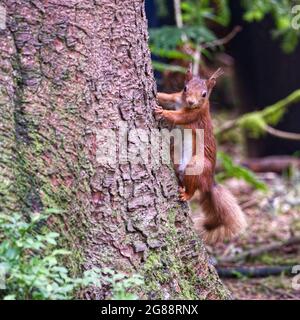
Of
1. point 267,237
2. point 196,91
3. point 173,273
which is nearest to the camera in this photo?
point 173,273

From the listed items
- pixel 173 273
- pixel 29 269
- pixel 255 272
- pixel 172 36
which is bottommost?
pixel 255 272

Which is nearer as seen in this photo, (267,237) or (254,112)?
(267,237)

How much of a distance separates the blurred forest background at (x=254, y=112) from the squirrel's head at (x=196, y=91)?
0.76 m

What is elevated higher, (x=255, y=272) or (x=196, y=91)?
(x=196, y=91)

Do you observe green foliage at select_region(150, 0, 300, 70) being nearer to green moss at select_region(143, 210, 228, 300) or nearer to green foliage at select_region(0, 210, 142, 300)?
green moss at select_region(143, 210, 228, 300)

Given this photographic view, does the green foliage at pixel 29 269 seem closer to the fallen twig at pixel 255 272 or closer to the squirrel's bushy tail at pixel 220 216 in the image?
the squirrel's bushy tail at pixel 220 216

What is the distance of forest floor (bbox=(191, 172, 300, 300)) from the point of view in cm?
461

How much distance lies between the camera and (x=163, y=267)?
3135 millimetres

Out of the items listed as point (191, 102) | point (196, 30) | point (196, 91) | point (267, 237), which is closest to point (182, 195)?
point (191, 102)

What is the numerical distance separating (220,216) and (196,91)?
73cm

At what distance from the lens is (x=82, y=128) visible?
9.84ft

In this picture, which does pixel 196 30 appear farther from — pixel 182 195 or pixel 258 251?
pixel 182 195

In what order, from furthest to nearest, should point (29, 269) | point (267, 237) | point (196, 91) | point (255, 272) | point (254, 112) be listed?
point (254, 112) < point (267, 237) < point (255, 272) < point (196, 91) < point (29, 269)

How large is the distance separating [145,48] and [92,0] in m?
0.34
